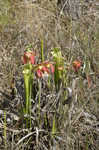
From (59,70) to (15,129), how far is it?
478 mm

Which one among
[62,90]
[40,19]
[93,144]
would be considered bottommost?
[93,144]

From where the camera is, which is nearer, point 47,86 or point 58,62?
point 58,62

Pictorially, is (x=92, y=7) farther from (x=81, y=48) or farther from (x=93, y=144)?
(x=93, y=144)

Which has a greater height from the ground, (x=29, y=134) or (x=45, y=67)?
(x=45, y=67)

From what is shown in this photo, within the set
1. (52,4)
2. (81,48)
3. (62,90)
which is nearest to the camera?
(62,90)

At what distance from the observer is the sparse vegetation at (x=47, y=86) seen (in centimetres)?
141

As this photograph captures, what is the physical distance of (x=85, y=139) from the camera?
1.46 metres

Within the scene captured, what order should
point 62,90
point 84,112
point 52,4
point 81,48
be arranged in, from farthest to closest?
1. point 52,4
2. point 81,48
3. point 84,112
4. point 62,90

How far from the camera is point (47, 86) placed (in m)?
1.72

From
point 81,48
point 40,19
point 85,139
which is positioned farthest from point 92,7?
point 85,139

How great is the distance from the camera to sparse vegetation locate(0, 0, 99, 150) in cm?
141

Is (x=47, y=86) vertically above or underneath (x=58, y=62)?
underneath

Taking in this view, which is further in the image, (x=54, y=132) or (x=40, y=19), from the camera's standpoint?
(x=40, y=19)

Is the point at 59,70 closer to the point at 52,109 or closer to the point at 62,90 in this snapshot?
the point at 62,90
